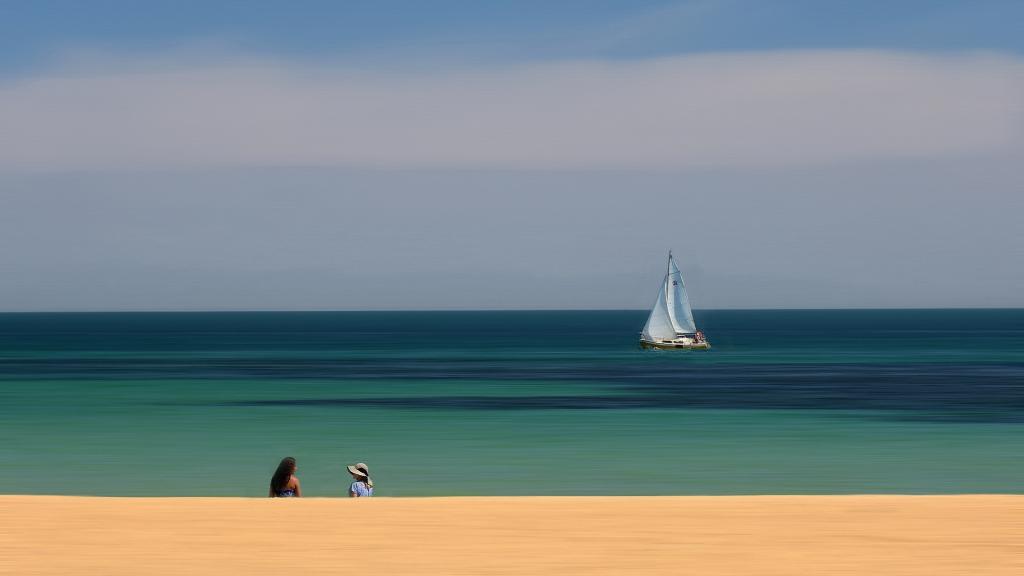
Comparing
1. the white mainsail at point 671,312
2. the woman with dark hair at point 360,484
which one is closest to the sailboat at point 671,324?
the white mainsail at point 671,312

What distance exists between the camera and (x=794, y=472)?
29.2 metres

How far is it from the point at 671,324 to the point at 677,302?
3631mm

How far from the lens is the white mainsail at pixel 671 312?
10531cm

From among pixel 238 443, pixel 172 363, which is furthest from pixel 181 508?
pixel 172 363

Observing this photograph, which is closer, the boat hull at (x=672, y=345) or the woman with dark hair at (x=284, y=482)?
the woman with dark hair at (x=284, y=482)

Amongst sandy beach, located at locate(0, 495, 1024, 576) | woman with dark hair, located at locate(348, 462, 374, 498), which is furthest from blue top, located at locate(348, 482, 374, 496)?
sandy beach, located at locate(0, 495, 1024, 576)

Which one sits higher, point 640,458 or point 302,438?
point 302,438

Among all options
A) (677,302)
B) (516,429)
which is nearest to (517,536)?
(516,429)

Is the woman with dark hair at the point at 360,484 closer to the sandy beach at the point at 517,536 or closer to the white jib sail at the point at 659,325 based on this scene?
the sandy beach at the point at 517,536

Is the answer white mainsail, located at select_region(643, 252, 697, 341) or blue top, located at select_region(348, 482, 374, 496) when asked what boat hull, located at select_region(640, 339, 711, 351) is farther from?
blue top, located at select_region(348, 482, 374, 496)

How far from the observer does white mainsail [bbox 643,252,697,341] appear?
10531cm

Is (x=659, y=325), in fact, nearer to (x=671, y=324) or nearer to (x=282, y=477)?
(x=671, y=324)

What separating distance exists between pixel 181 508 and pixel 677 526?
5.67 metres

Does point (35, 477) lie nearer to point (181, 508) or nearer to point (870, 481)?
point (181, 508)
